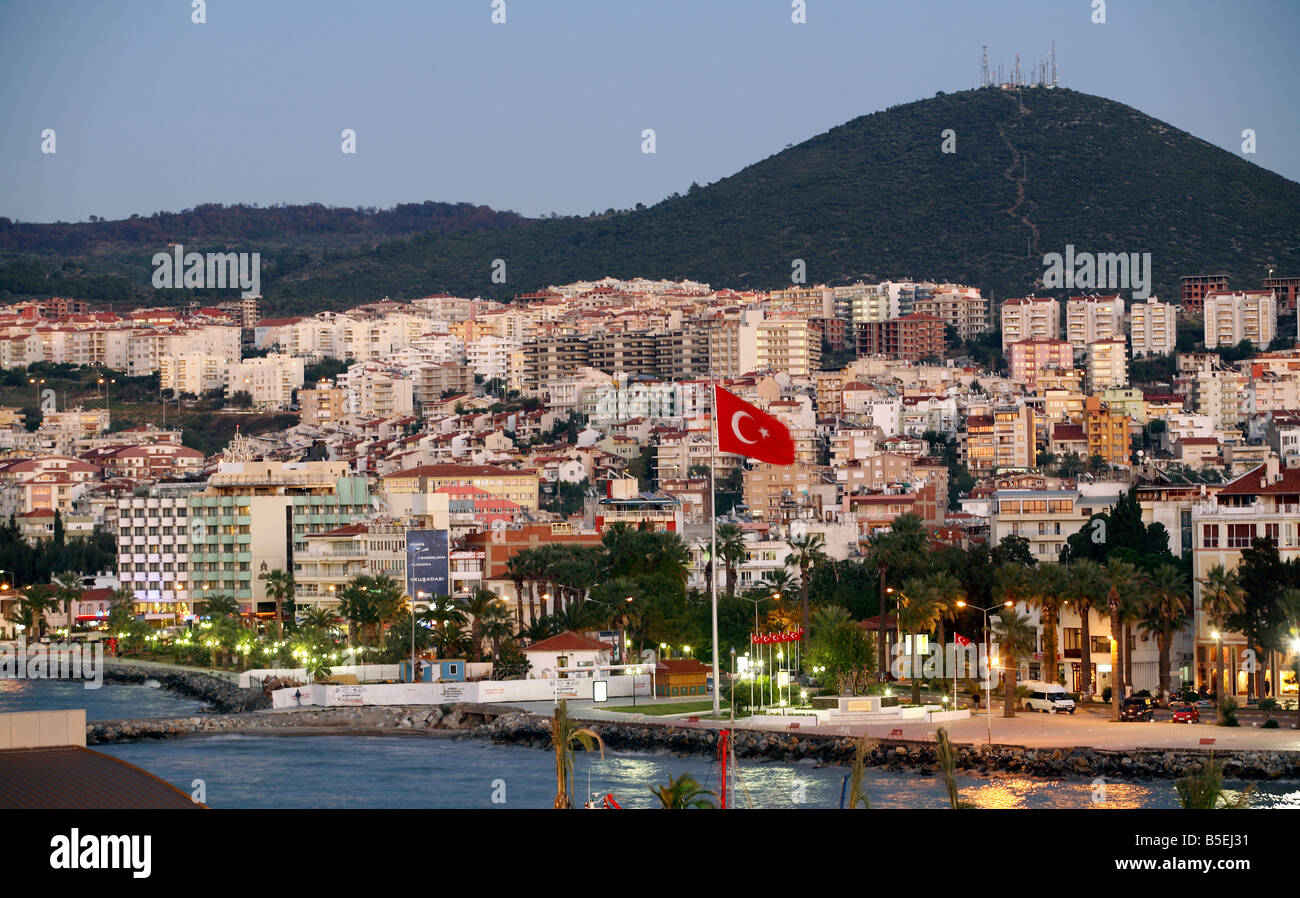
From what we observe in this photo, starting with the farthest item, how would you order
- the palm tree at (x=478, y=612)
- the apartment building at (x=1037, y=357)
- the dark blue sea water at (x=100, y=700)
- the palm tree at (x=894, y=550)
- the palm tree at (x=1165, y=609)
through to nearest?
1. the apartment building at (x=1037, y=357)
2. the dark blue sea water at (x=100, y=700)
3. the palm tree at (x=478, y=612)
4. the palm tree at (x=894, y=550)
5. the palm tree at (x=1165, y=609)

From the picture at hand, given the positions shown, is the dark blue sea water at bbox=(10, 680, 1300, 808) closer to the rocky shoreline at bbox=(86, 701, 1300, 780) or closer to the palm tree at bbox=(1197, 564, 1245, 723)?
the rocky shoreline at bbox=(86, 701, 1300, 780)

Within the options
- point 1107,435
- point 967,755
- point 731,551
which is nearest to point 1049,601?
point 967,755

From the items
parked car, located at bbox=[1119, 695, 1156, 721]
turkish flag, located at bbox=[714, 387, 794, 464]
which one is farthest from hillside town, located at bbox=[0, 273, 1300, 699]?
turkish flag, located at bbox=[714, 387, 794, 464]

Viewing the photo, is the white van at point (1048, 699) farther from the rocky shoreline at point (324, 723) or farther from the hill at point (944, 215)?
the hill at point (944, 215)

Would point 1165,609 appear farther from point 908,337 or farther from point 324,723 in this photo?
point 908,337

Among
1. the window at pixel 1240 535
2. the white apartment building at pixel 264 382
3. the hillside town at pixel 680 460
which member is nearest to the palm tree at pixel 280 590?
the hillside town at pixel 680 460
